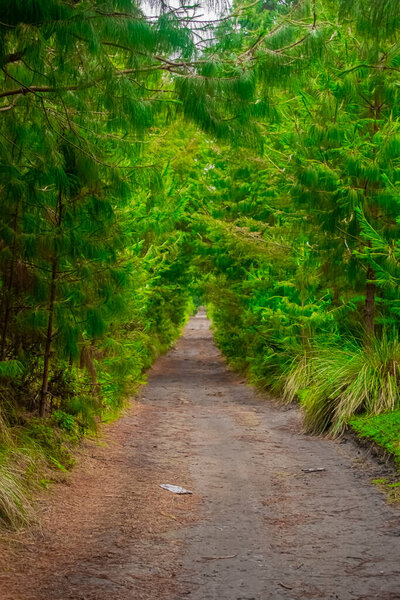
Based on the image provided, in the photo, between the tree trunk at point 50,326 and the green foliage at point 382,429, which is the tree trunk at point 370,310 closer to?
the green foliage at point 382,429

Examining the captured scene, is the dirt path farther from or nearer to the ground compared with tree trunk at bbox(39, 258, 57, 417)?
nearer to the ground

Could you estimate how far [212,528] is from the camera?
20.0 ft

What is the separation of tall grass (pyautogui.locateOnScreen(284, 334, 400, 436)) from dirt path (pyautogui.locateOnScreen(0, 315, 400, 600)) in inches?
18.4

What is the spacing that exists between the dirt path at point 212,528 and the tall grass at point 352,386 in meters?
0.47

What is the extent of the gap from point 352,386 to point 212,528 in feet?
15.9

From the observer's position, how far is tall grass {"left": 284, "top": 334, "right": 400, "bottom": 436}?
10.0 meters

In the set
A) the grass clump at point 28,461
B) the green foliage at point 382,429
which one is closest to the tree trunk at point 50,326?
the grass clump at point 28,461

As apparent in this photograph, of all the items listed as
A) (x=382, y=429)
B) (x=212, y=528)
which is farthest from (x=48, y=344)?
(x=382, y=429)

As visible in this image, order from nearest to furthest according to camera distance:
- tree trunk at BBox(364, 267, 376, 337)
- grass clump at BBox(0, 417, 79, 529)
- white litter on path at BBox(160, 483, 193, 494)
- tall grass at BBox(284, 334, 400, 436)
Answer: grass clump at BBox(0, 417, 79, 529), white litter on path at BBox(160, 483, 193, 494), tall grass at BBox(284, 334, 400, 436), tree trunk at BBox(364, 267, 376, 337)

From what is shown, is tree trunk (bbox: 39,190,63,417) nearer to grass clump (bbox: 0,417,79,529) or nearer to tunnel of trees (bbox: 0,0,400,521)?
tunnel of trees (bbox: 0,0,400,521)

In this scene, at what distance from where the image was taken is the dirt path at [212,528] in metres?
4.71

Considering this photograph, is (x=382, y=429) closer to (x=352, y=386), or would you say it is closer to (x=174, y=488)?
(x=352, y=386)

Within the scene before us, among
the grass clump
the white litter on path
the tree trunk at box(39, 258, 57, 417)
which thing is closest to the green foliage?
the white litter on path

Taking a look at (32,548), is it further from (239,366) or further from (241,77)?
(239,366)
